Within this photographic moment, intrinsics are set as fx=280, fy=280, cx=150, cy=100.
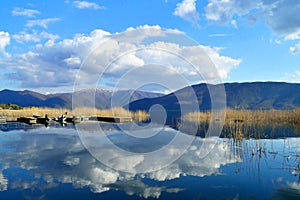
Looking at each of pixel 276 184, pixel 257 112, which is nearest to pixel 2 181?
pixel 276 184

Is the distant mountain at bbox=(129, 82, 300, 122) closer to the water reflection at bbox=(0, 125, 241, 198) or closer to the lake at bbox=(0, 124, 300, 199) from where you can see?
the lake at bbox=(0, 124, 300, 199)

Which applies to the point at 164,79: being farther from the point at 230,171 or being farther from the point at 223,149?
the point at 230,171

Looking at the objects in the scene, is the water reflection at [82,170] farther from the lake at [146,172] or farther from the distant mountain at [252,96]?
the distant mountain at [252,96]

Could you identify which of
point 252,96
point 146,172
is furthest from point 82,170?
point 252,96

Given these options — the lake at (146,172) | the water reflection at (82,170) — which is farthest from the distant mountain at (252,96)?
the water reflection at (82,170)

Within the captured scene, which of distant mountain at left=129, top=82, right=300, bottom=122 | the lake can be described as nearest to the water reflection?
the lake

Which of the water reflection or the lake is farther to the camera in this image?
the water reflection

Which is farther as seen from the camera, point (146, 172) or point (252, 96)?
point (252, 96)

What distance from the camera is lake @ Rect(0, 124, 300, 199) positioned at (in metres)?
5.76

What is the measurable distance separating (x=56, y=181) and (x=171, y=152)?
4.65m

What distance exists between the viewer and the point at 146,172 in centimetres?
734

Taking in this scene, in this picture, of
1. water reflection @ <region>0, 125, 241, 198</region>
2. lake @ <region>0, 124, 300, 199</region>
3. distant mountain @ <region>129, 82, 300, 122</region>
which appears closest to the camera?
lake @ <region>0, 124, 300, 199</region>

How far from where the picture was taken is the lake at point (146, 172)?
5.76 metres

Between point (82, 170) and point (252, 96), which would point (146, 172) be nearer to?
point (82, 170)
